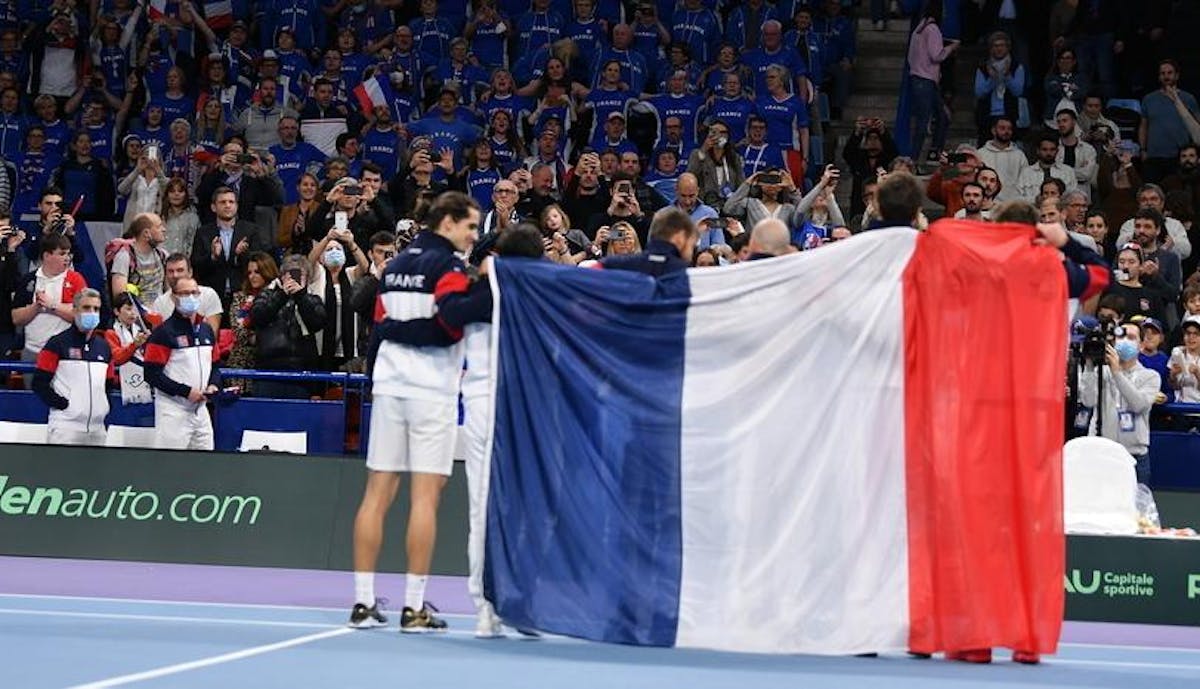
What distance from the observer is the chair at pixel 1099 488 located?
1502cm

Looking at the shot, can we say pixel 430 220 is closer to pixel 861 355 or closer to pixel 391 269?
pixel 391 269

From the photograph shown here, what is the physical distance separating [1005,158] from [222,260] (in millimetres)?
8202

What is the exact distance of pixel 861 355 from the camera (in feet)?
38.1

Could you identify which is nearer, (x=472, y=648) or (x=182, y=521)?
(x=472, y=648)

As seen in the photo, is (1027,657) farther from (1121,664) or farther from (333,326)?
(333,326)

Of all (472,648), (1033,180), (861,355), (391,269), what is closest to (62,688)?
(472,648)

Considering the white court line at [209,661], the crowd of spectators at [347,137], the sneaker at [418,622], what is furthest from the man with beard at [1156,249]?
the white court line at [209,661]

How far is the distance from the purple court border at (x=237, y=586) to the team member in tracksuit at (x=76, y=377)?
2030mm

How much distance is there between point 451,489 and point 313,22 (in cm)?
1239

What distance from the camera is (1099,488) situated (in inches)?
594

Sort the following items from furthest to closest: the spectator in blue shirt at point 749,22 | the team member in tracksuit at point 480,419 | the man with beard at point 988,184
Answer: the spectator in blue shirt at point 749,22 < the man with beard at point 988,184 < the team member in tracksuit at point 480,419

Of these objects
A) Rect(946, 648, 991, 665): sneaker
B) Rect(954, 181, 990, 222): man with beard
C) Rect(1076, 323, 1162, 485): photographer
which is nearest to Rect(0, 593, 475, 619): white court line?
Rect(946, 648, 991, 665): sneaker

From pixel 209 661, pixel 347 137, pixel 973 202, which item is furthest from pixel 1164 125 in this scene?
pixel 209 661

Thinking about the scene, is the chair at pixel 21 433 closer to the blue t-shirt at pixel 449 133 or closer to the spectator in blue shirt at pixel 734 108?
the blue t-shirt at pixel 449 133
